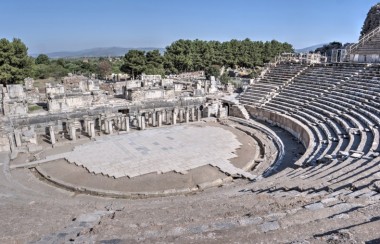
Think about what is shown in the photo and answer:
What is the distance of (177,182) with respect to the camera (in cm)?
1603

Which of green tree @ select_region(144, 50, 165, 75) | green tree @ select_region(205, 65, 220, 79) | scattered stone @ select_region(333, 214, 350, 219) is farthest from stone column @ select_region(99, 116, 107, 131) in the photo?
green tree @ select_region(205, 65, 220, 79)

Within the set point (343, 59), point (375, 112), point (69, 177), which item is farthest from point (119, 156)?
point (343, 59)

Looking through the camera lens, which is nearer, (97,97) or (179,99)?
(97,97)

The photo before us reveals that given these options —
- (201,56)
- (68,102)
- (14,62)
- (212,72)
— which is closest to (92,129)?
(68,102)

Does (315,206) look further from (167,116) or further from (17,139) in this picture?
(167,116)

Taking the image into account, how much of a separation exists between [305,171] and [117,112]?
17426 mm

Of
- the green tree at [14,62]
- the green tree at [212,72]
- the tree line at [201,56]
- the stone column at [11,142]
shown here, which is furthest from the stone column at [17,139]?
the green tree at [212,72]

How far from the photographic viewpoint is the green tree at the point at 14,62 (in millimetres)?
35125

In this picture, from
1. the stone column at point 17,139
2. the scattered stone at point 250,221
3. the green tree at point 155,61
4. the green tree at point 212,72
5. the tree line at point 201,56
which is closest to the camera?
the scattered stone at point 250,221

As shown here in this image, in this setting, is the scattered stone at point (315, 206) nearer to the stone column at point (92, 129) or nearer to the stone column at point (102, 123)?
the stone column at point (92, 129)

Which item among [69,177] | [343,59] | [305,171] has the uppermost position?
[343,59]

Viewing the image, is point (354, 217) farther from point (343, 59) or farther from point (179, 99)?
point (343, 59)

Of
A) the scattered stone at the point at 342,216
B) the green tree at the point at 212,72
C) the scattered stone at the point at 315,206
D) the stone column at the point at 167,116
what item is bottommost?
the stone column at the point at 167,116


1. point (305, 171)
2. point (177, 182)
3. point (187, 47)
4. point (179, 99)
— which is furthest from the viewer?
point (187, 47)
